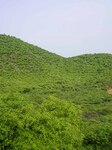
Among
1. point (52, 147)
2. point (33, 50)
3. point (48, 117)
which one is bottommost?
point (52, 147)

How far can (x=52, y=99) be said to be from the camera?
37.8m

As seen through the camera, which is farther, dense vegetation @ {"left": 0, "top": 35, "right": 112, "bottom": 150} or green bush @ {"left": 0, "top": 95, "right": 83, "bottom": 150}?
dense vegetation @ {"left": 0, "top": 35, "right": 112, "bottom": 150}

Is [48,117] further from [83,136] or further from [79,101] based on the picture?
[79,101]

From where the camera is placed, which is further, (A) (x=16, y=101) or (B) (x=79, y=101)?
(B) (x=79, y=101)

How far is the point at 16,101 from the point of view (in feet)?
112

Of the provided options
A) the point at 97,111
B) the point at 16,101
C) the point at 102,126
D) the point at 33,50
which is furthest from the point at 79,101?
the point at 33,50

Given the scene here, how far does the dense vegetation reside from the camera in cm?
3041

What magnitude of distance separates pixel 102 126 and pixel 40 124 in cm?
853

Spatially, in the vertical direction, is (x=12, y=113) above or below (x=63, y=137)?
above

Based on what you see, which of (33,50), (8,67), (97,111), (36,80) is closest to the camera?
(97,111)

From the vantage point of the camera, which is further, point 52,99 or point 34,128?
point 52,99

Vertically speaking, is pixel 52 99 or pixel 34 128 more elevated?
pixel 52 99

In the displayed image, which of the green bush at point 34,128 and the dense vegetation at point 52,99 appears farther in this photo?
the dense vegetation at point 52,99

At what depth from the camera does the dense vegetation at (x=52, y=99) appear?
30.4m
